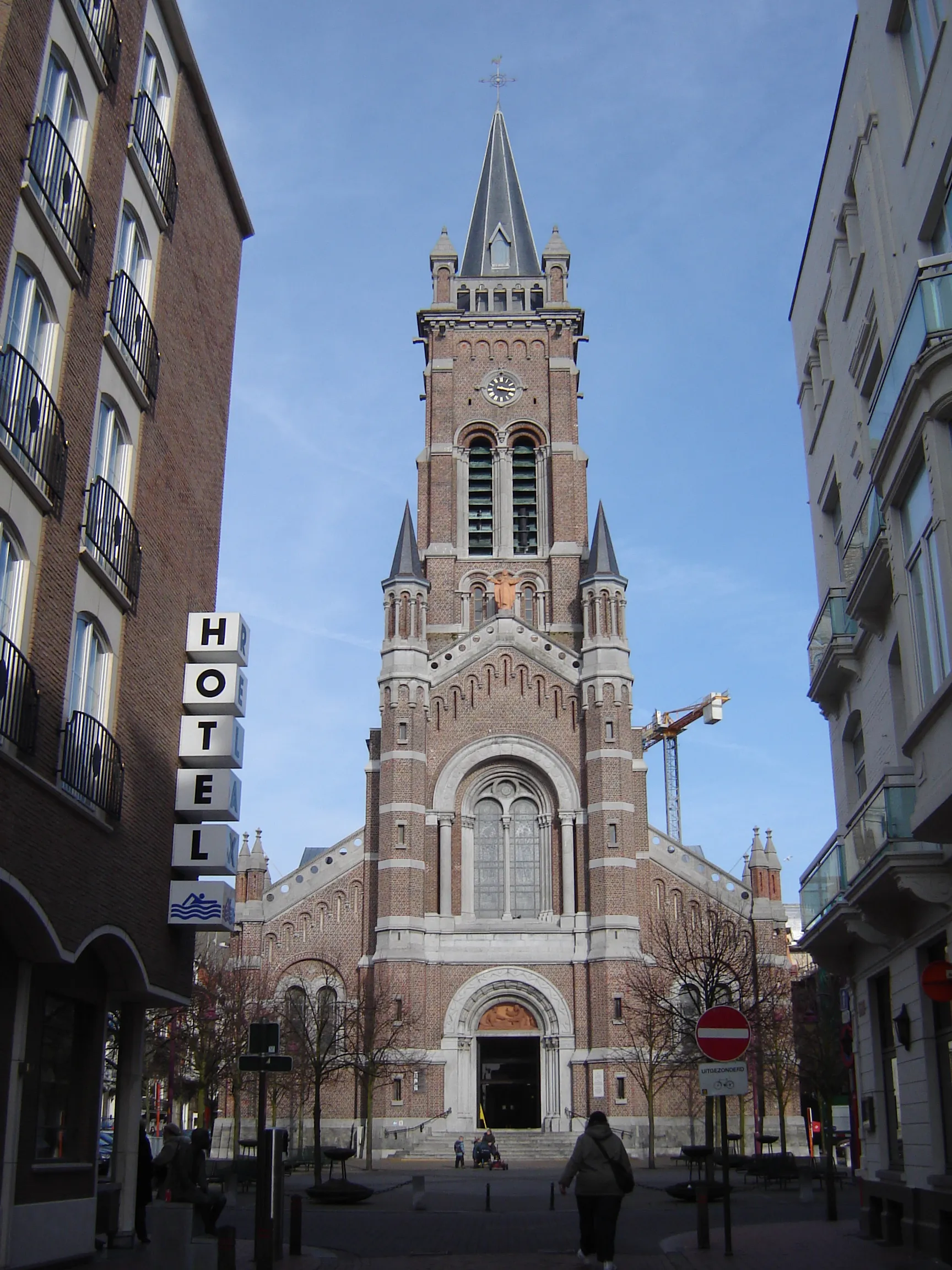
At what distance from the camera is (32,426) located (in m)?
13.8

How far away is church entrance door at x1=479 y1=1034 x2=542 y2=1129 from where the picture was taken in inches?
1737

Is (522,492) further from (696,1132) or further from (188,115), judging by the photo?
(188,115)

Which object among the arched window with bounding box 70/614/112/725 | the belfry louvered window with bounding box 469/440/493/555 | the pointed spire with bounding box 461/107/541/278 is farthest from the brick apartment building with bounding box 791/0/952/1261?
the pointed spire with bounding box 461/107/541/278

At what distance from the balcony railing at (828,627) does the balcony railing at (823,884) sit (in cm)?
305

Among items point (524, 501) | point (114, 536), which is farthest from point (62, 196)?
point (524, 501)

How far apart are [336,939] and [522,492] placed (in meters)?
20.0

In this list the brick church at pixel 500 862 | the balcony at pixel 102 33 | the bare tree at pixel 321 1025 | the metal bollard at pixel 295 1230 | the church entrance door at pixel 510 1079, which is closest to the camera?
the balcony at pixel 102 33

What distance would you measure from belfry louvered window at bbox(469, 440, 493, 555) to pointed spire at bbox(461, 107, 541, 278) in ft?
29.6

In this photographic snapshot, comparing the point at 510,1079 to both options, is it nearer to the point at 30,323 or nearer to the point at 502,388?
the point at 502,388

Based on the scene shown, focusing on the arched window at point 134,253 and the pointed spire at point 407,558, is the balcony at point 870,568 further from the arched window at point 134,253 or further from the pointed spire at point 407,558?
the pointed spire at point 407,558

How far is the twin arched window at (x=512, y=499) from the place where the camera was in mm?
54312

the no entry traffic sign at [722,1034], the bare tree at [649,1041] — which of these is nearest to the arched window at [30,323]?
the no entry traffic sign at [722,1034]

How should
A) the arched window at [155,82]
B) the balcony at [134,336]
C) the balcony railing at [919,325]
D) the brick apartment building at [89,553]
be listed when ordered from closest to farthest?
the balcony railing at [919,325]
the brick apartment building at [89,553]
the balcony at [134,336]
the arched window at [155,82]

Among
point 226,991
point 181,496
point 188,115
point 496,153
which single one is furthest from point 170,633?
point 496,153
